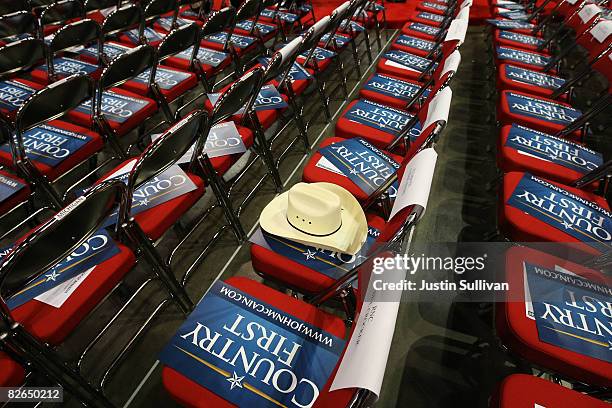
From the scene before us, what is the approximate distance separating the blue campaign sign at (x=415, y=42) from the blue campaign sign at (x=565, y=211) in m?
1.95

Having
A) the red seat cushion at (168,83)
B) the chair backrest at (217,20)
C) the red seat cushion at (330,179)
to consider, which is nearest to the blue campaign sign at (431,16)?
the chair backrest at (217,20)

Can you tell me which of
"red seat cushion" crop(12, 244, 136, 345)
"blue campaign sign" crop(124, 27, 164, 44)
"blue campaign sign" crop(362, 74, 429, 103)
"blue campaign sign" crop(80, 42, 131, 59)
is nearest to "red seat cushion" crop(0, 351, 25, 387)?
"red seat cushion" crop(12, 244, 136, 345)

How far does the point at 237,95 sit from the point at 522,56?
2.69 metres

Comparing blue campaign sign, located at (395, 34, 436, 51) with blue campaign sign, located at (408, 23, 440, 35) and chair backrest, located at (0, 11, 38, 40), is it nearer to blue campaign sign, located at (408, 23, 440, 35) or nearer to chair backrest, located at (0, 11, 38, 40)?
blue campaign sign, located at (408, 23, 440, 35)

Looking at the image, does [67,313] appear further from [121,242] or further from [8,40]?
[8,40]

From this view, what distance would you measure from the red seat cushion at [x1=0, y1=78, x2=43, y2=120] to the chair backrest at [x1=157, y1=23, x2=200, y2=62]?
3.02 feet

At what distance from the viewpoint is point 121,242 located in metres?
1.40

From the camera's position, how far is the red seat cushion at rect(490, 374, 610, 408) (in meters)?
1.00

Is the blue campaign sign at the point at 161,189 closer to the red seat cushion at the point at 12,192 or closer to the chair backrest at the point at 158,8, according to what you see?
the red seat cushion at the point at 12,192

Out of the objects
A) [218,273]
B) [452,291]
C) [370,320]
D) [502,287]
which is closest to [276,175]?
[218,273]

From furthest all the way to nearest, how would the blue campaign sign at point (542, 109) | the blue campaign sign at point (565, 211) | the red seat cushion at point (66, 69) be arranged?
the red seat cushion at point (66, 69)
the blue campaign sign at point (542, 109)
the blue campaign sign at point (565, 211)

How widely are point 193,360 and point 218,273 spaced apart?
36.8 inches

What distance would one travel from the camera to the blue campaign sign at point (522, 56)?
111 inches

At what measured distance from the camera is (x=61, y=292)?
4.02 feet
